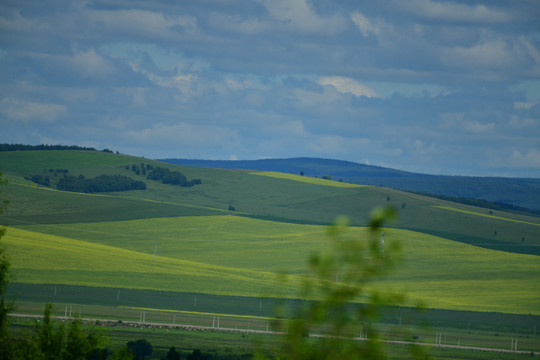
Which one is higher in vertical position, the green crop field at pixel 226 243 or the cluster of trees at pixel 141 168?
the cluster of trees at pixel 141 168

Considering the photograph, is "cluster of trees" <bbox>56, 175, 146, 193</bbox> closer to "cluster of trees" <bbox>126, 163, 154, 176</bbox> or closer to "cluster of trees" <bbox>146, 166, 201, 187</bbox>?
A: "cluster of trees" <bbox>146, 166, 201, 187</bbox>

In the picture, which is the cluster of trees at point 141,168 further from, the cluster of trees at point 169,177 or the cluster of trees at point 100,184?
the cluster of trees at point 100,184

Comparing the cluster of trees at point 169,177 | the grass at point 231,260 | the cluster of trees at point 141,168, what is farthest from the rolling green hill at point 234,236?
the cluster of trees at point 169,177

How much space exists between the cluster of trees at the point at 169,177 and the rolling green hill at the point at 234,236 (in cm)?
177

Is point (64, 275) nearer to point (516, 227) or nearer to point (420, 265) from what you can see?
point (420, 265)

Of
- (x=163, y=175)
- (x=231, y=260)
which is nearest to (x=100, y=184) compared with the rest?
(x=163, y=175)

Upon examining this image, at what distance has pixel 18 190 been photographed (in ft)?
423

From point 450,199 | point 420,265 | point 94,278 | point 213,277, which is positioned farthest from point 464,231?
point 94,278

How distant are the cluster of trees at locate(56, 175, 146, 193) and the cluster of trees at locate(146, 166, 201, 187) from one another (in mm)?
6379

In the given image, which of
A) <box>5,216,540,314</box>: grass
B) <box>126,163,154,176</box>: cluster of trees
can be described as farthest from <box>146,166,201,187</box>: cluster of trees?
<box>5,216,540,314</box>: grass

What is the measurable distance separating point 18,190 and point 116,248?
33.5 m

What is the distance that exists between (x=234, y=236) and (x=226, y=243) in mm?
3953

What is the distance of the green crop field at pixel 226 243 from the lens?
81.9 metres

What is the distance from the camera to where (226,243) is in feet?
379
